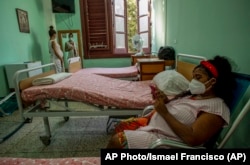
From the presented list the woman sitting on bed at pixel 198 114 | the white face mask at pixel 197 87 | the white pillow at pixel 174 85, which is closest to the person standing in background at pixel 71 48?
the white pillow at pixel 174 85

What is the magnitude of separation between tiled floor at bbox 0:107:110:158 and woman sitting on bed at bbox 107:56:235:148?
1.01 meters

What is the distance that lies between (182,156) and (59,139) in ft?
5.88

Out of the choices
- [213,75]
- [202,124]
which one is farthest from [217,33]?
[202,124]

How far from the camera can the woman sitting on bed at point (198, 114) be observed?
1.01 metres

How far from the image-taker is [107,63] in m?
5.39

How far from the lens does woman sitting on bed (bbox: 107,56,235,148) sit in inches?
39.7

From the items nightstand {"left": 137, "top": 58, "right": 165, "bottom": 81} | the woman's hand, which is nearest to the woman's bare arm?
the woman's hand

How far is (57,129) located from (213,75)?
7.07 ft

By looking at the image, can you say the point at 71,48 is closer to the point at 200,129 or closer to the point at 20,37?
the point at 20,37

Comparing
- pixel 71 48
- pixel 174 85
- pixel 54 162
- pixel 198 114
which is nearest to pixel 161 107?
pixel 198 114

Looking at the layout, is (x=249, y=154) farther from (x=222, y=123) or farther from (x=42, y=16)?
(x=42, y=16)

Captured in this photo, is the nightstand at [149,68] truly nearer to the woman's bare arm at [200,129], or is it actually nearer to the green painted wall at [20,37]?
the woman's bare arm at [200,129]

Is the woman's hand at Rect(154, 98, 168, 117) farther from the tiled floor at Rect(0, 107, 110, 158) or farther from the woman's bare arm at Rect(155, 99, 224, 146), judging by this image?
the tiled floor at Rect(0, 107, 110, 158)

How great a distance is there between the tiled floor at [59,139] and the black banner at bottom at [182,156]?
4.02 ft
